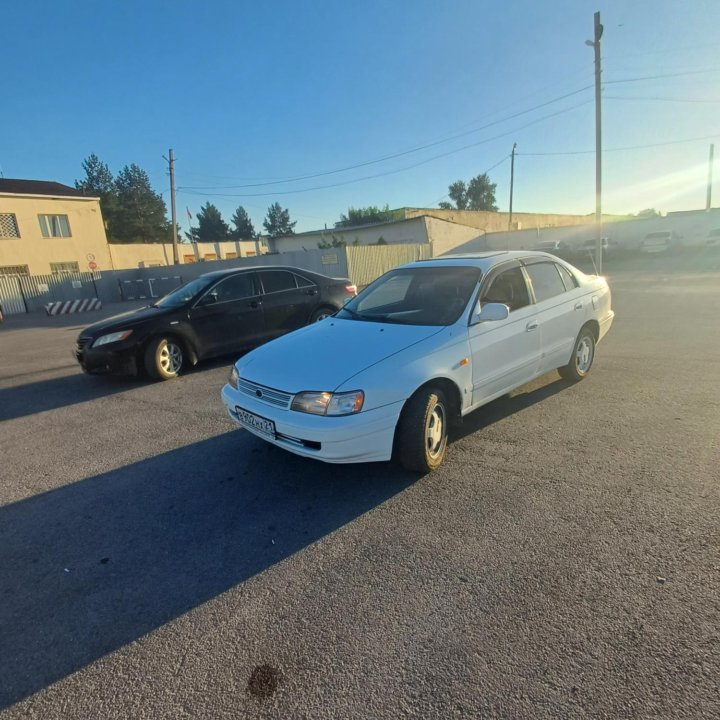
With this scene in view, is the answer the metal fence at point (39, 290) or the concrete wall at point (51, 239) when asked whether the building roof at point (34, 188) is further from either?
the metal fence at point (39, 290)

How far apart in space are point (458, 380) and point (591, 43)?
2068 centimetres

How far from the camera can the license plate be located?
3.23m

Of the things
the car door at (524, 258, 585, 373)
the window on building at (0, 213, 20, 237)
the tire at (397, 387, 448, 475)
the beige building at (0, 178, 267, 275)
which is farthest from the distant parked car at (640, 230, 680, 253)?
the window on building at (0, 213, 20, 237)

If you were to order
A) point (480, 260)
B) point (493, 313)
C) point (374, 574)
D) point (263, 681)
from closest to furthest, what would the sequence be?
point (263, 681) → point (374, 574) → point (493, 313) → point (480, 260)

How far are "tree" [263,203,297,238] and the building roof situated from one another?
63289 mm

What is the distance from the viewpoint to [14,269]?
2862 cm

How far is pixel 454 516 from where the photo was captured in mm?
2902

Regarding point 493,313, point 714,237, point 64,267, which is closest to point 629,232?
point 714,237

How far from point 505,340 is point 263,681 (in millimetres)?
3185

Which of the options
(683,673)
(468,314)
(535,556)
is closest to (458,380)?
(468,314)

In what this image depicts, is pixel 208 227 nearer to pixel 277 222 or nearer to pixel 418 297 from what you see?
pixel 277 222

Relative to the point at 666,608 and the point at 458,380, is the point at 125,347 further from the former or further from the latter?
the point at 666,608

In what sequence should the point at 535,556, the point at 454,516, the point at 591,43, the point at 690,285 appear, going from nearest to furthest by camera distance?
the point at 535,556 → the point at 454,516 → the point at 690,285 → the point at 591,43

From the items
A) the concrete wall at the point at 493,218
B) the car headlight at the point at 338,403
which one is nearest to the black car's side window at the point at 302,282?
the car headlight at the point at 338,403
